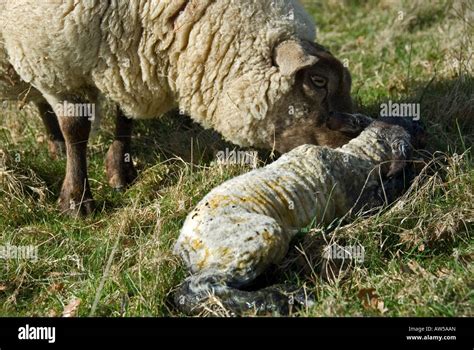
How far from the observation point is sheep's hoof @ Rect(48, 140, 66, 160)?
239 inches

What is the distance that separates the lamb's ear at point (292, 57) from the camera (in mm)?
4742

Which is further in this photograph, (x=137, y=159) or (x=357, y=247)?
(x=137, y=159)

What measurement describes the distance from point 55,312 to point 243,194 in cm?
116

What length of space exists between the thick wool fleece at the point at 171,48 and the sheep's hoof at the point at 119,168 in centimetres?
79

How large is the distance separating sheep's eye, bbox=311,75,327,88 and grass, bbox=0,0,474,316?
0.78 m

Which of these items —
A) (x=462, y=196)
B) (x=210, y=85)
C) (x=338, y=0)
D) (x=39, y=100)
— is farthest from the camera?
(x=338, y=0)

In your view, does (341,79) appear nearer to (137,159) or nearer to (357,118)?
(357,118)

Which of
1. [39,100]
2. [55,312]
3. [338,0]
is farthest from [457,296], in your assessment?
[338,0]

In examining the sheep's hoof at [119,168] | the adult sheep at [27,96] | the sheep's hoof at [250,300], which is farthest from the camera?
the sheep's hoof at [119,168]

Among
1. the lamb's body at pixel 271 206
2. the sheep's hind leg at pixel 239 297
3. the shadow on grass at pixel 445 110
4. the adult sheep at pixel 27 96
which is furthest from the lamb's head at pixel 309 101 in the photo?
the adult sheep at pixel 27 96

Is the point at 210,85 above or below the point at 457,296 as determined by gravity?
above

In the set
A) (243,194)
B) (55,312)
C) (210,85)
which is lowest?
(55,312)

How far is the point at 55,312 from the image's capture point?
13.6ft

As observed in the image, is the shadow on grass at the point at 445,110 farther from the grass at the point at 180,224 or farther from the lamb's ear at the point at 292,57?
the lamb's ear at the point at 292,57
